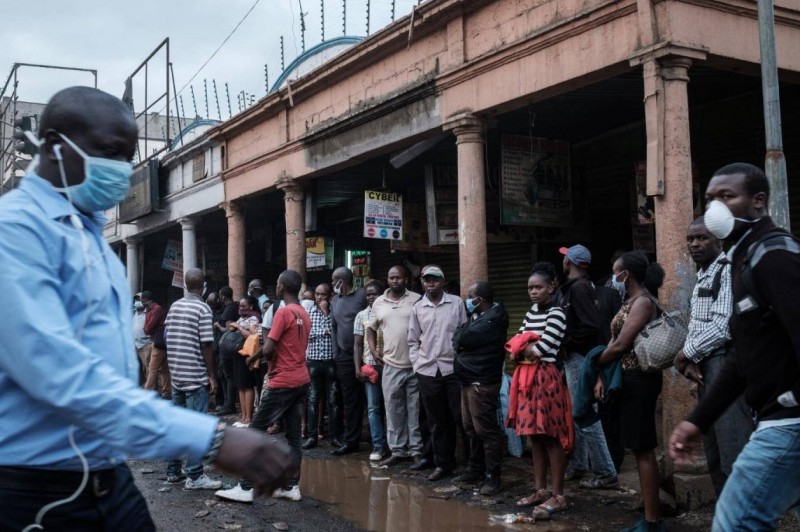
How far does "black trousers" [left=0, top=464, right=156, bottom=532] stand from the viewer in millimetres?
1867

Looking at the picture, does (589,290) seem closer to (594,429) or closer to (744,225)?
(594,429)

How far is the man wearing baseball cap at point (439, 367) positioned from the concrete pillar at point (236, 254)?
24.2 feet

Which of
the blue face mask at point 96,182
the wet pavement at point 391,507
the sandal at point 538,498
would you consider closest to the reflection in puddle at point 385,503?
the wet pavement at point 391,507

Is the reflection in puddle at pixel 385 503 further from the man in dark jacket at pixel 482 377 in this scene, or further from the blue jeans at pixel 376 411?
the man in dark jacket at pixel 482 377

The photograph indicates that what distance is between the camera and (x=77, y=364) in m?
1.74

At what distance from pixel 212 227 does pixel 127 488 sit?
18.2 m

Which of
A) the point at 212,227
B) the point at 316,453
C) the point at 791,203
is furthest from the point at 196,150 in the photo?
the point at 791,203

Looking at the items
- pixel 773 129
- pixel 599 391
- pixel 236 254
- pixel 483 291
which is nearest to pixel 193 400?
pixel 483 291

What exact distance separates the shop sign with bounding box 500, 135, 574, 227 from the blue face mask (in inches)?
292

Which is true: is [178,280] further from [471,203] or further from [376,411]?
[471,203]

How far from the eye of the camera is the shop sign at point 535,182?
9398 millimetres

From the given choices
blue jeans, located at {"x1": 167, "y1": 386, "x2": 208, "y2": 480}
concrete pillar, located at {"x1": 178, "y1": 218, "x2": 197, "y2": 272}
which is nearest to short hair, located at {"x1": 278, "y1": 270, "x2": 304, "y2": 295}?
blue jeans, located at {"x1": 167, "y1": 386, "x2": 208, "y2": 480}

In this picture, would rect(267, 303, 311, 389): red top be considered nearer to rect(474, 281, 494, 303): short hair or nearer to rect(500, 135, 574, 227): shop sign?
rect(474, 281, 494, 303): short hair

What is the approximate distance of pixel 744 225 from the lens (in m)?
3.10
